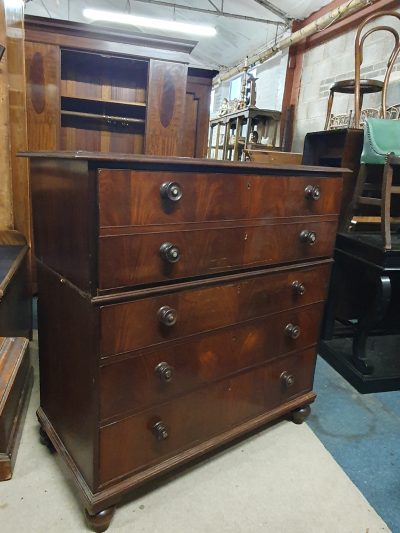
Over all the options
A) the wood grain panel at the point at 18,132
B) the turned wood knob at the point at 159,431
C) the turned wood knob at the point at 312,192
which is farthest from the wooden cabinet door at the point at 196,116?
the turned wood knob at the point at 159,431

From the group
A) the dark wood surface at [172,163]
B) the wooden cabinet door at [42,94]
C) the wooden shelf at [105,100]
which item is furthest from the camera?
the wooden shelf at [105,100]

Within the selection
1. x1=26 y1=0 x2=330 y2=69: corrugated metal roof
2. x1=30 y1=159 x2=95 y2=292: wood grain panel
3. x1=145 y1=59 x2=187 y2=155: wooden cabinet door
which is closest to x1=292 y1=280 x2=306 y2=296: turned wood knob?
x1=30 y1=159 x2=95 y2=292: wood grain panel

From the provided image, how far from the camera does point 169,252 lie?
996 mm

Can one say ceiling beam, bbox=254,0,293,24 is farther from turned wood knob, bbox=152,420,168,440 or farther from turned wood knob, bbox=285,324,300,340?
turned wood knob, bbox=152,420,168,440

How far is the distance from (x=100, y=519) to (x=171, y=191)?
35.3 inches

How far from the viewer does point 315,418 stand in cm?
165

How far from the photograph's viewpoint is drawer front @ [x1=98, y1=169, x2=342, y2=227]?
896 mm

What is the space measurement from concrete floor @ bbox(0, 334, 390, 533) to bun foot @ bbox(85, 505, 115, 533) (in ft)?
0.11

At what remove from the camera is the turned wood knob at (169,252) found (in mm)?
994

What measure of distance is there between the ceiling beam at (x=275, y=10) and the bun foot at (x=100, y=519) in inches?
220

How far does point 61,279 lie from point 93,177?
35 centimetres

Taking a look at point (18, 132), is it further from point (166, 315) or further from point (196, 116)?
point (196, 116)

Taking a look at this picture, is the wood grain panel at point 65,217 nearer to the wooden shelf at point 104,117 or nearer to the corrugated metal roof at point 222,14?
the wooden shelf at point 104,117

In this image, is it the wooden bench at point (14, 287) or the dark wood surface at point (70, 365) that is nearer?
the dark wood surface at point (70, 365)
